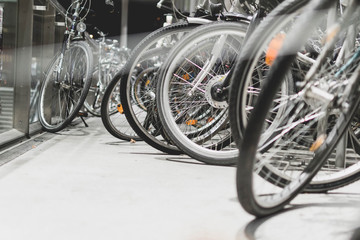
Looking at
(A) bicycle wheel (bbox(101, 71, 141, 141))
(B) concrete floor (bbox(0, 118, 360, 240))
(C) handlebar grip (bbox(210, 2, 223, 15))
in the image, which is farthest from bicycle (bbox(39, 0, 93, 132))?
(C) handlebar grip (bbox(210, 2, 223, 15))

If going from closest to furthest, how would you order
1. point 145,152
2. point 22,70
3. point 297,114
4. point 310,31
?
point 310,31 < point 297,114 < point 145,152 < point 22,70

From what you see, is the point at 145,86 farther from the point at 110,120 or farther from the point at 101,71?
the point at 101,71

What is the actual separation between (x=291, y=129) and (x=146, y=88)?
64.7 inches

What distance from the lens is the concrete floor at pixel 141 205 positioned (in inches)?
52.1

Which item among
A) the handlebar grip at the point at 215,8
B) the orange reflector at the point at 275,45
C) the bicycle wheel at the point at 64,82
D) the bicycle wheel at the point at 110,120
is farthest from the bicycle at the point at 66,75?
the orange reflector at the point at 275,45

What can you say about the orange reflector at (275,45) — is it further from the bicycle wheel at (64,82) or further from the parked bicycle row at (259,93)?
the bicycle wheel at (64,82)

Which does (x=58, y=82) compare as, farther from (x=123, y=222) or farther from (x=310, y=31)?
(x=310, y=31)

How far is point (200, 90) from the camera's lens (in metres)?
2.42

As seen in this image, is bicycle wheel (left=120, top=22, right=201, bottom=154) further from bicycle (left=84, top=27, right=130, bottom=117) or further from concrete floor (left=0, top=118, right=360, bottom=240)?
bicycle (left=84, top=27, right=130, bottom=117)

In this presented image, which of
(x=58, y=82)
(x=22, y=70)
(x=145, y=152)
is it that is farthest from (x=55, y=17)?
(x=145, y=152)

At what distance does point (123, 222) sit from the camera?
1.40 metres

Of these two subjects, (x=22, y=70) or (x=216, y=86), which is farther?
(x=22, y=70)

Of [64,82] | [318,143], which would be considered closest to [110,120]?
[64,82]

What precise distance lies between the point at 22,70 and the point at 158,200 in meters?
1.77
